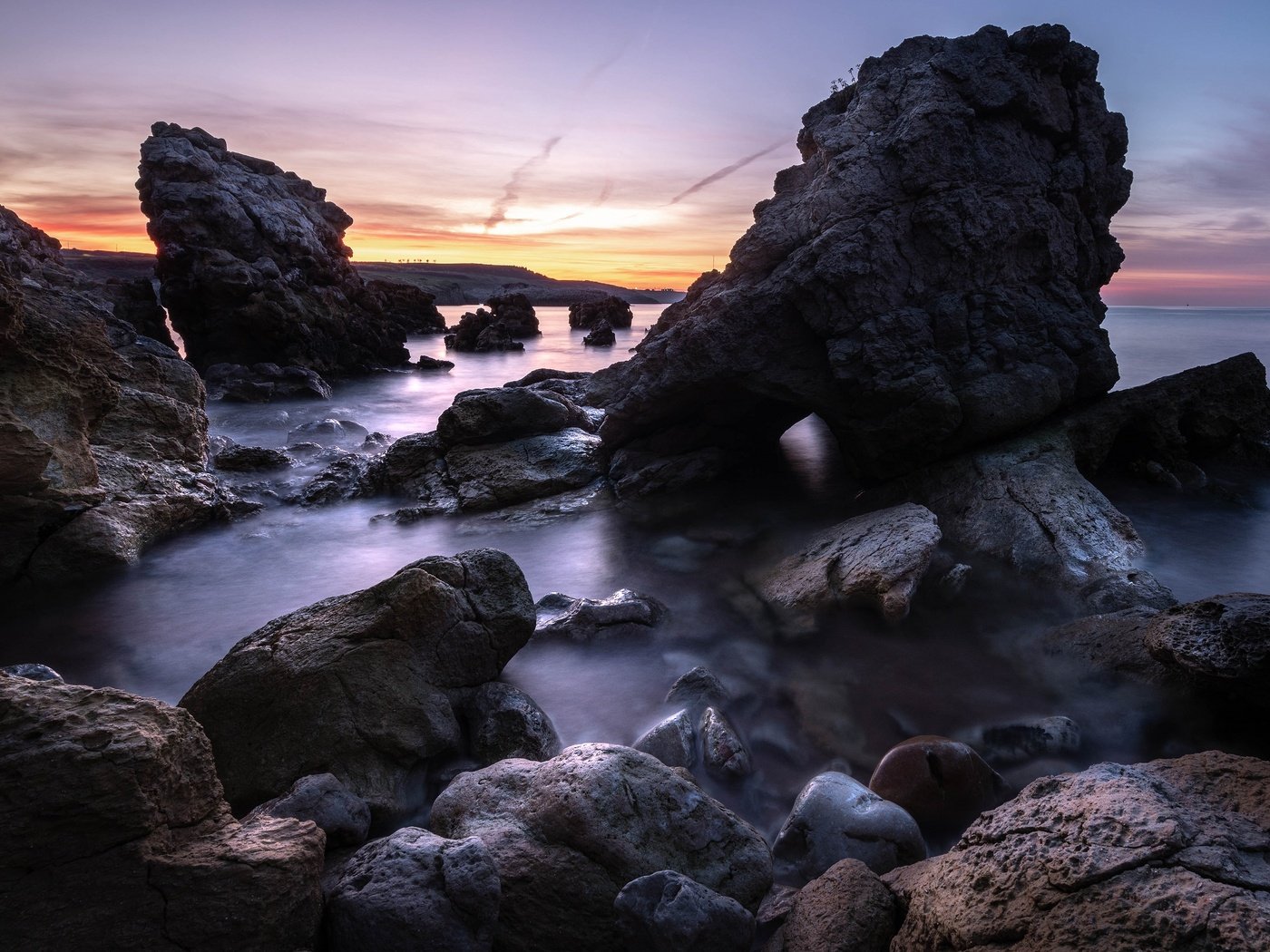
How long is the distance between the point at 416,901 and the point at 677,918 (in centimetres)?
105

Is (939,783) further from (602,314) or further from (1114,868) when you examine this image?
(602,314)

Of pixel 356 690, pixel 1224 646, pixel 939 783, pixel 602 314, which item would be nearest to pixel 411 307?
pixel 602 314

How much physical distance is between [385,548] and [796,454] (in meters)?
7.22

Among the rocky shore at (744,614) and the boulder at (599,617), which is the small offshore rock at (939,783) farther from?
the boulder at (599,617)

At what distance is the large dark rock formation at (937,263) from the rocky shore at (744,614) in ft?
0.16

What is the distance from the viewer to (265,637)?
532 cm

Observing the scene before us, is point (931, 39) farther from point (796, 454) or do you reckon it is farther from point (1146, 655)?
point (1146, 655)

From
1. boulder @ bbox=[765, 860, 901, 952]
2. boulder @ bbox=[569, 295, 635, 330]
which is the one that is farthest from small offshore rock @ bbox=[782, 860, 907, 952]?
boulder @ bbox=[569, 295, 635, 330]

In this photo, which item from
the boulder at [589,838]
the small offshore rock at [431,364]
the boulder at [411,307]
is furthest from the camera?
the boulder at [411,307]

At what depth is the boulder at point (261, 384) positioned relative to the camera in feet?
68.3

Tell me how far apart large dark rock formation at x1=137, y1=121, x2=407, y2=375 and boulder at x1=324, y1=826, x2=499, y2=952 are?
25.0 metres

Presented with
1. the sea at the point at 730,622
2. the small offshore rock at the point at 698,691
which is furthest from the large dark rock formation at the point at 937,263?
the small offshore rock at the point at 698,691

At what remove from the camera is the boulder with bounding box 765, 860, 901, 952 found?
10.3 ft

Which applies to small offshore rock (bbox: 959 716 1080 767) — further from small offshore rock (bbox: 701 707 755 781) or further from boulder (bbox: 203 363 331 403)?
boulder (bbox: 203 363 331 403)
